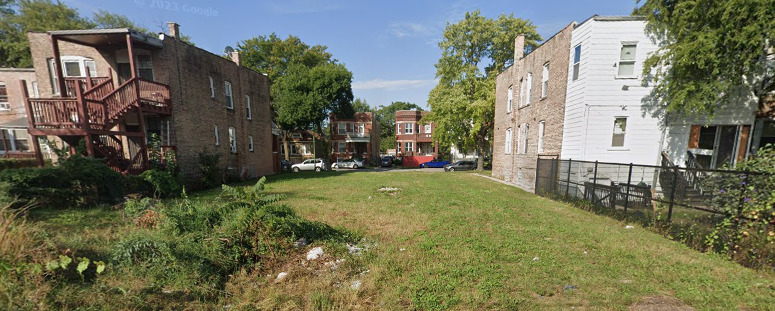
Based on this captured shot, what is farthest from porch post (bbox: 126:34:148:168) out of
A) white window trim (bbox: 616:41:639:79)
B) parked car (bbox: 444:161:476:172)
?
parked car (bbox: 444:161:476:172)

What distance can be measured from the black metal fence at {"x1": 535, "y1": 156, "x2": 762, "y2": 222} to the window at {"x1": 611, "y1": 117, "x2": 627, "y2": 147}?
5.13ft

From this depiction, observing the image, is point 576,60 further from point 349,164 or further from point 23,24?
point 23,24

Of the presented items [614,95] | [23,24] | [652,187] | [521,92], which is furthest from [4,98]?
[614,95]

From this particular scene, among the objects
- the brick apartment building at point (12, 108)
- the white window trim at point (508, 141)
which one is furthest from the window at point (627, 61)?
the brick apartment building at point (12, 108)

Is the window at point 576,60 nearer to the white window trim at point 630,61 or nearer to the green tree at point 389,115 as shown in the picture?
the white window trim at point 630,61

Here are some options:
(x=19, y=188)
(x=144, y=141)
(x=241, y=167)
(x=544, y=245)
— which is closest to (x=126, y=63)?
(x=144, y=141)

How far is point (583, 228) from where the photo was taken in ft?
21.5

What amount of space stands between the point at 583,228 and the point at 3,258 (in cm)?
997

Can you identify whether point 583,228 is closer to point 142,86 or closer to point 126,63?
point 142,86

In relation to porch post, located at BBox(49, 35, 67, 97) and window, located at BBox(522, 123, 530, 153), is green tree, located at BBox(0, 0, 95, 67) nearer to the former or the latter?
porch post, located at BBox(49, 35, 67, 97)

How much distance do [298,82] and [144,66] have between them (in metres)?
18.1

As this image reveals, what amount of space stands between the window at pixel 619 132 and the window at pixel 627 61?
172cm

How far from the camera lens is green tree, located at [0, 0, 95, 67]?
21.1 metres

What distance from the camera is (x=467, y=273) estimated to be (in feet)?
13.6
